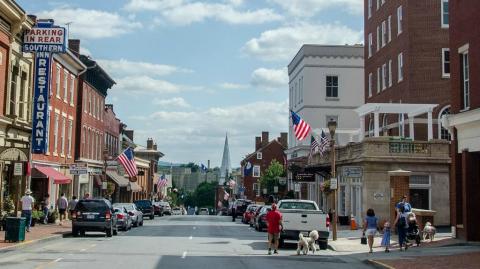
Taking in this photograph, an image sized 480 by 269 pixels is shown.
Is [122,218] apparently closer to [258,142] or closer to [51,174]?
[51,174]

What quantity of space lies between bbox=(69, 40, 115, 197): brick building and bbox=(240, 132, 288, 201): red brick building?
1902 inches

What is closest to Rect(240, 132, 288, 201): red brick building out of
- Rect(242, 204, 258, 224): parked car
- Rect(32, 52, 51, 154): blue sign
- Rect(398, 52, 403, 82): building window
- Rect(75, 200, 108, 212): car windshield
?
Rect(242, 204, 258, 224): parked car

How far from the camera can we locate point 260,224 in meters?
36.8

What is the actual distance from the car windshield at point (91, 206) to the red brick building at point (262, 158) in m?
75.6

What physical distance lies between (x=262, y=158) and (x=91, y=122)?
54672 mm

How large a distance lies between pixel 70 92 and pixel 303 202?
83.5 feet

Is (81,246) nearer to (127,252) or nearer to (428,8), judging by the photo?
(127,252)

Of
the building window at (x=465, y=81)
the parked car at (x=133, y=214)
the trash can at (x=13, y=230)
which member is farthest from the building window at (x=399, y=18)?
the trash can at (x=13, y=230)

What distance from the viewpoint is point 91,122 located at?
177 feet

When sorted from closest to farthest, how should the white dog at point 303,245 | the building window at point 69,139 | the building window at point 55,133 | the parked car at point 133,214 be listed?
1. the white dog at point 303,245
2. the parked car at point 133,214
3. the building window at point 55,133
4. the building window at point 69,139

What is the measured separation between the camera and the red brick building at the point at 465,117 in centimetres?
2380

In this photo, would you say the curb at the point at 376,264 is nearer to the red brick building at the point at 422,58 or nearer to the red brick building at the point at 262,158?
the red brick building at the point at 422,58

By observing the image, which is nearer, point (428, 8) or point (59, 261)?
point (59, 261)

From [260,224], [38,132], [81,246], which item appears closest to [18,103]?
[38,132]
